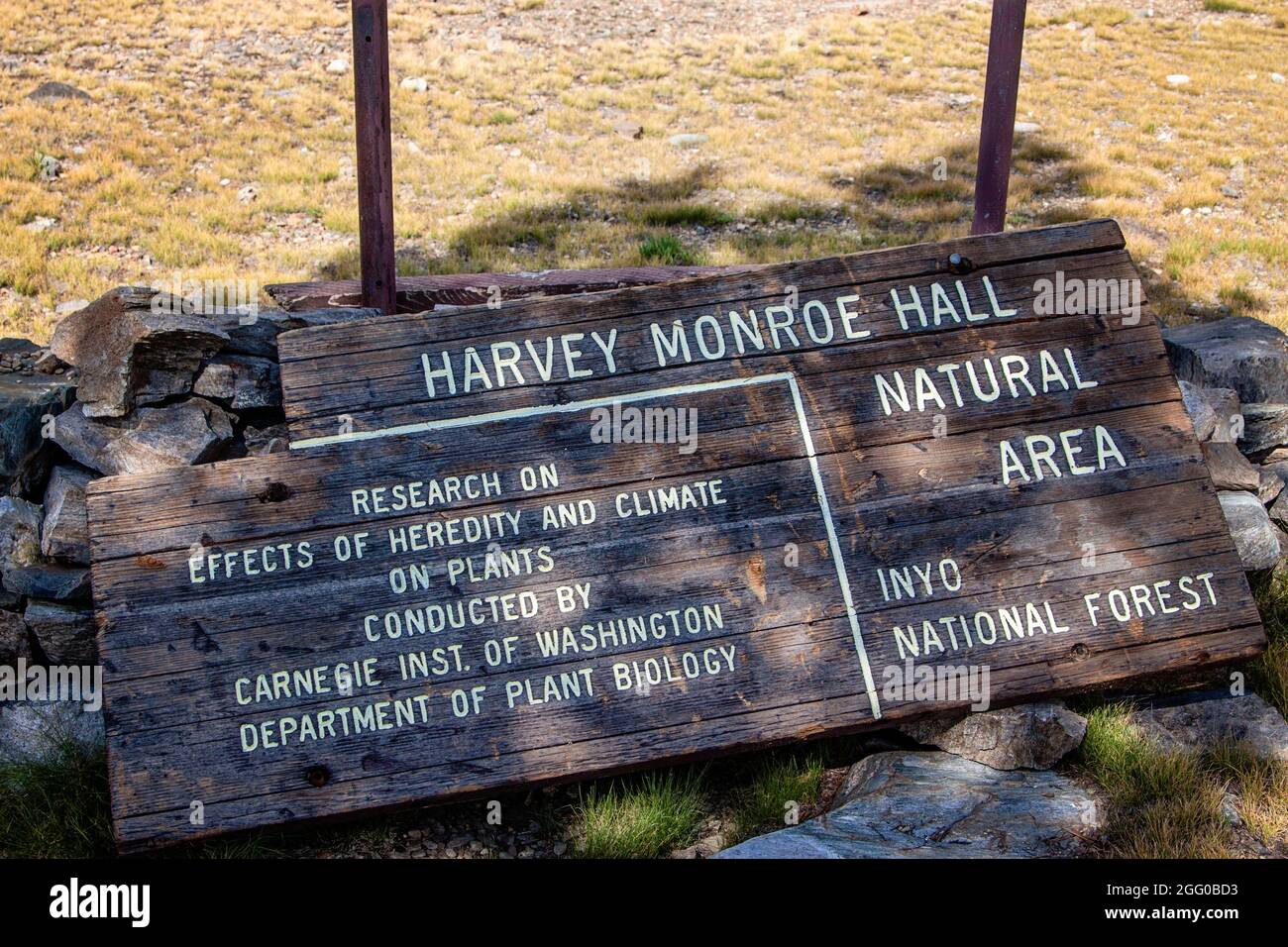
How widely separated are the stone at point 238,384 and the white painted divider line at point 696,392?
0.87 m

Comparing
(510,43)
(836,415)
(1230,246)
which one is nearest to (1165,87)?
(1230,246)

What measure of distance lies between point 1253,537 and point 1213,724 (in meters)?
1.10

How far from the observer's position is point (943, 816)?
3.41m

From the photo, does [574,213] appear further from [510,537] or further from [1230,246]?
[510,537]

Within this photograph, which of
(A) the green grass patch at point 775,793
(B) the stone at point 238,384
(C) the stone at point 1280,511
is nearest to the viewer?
(A) the green grass patch at point 775,793

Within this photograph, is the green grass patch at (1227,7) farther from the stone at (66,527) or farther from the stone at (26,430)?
the stone at (66,527)

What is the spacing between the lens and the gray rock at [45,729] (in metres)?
3.82

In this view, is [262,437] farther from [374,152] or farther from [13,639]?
[374,152]

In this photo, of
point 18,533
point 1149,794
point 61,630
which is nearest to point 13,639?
point 61,630

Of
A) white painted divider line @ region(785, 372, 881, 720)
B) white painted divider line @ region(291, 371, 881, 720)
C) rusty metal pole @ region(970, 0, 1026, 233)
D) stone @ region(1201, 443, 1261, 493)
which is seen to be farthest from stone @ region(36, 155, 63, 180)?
stone @ region(1201, 443, 1261, 493)

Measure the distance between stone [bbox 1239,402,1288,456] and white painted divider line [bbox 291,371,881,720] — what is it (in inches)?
105

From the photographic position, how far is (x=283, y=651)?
3551 millimetres

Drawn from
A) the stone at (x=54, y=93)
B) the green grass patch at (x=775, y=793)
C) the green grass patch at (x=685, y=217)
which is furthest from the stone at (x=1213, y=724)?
the stone at (x=54, y=93)

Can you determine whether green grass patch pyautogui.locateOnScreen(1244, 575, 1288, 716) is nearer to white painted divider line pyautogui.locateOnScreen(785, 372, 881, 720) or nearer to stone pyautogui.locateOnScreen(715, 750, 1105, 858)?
stone pyautogui.locateOnScreen(715, 750, 1105, 858)
